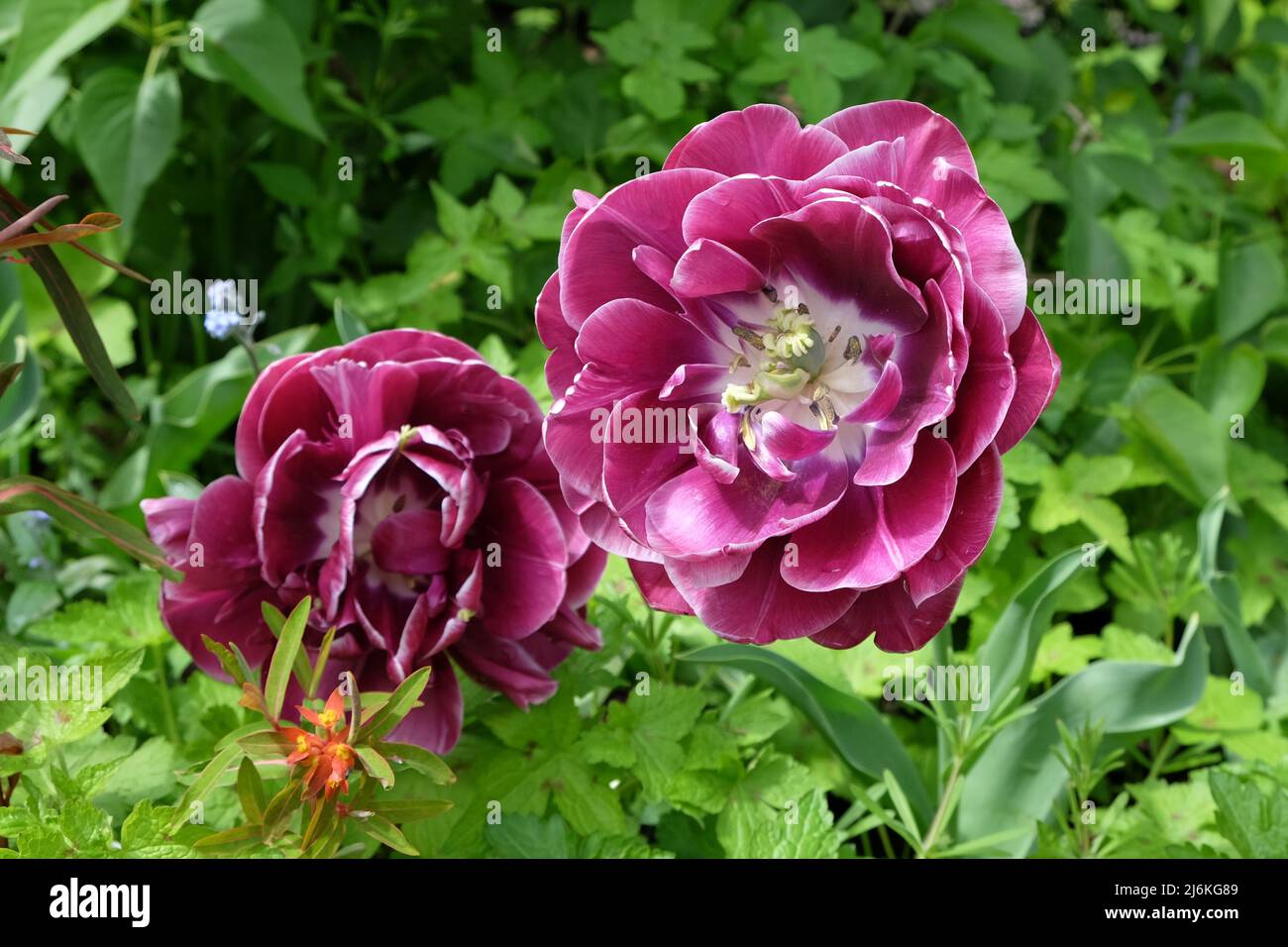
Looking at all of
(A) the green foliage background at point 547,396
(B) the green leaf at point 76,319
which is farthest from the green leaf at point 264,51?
(B) the green leaf at point 76,319

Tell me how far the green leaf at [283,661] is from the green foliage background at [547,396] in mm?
115

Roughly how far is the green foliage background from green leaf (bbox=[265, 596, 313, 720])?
0.38 feet

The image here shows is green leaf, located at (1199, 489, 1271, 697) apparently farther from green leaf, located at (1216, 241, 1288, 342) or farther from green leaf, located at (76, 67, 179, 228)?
green leaf, located at (76, 67, 179, 228)

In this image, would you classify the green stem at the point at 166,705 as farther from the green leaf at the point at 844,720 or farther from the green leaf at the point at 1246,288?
the green leaf at the point at 1246,288

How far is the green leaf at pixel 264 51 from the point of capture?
1438 millimetres

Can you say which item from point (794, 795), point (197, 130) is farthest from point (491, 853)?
point (197, 130)

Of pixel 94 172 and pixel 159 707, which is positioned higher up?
pixel 94 172

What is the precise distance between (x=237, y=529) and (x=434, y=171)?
108 centimetres

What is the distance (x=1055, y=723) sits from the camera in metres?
1.04

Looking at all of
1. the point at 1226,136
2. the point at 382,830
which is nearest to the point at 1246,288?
the point at 1226,136

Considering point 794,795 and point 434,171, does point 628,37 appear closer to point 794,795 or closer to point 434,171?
point 434,171

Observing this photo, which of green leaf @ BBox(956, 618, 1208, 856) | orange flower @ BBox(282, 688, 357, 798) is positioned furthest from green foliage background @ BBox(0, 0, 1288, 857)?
orange flower @ BBox(282, 688, 357, 798)

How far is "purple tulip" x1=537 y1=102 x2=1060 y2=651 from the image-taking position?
2.39 feet

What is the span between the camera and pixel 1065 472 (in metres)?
1.46
